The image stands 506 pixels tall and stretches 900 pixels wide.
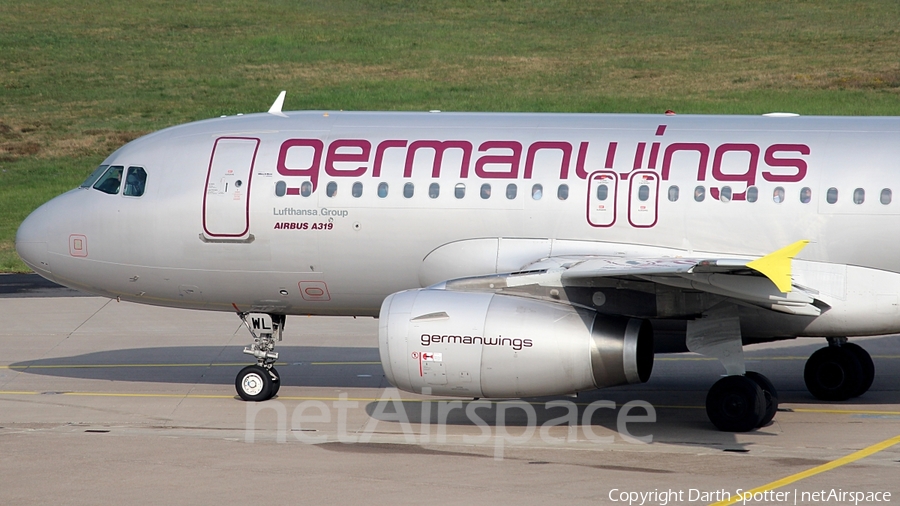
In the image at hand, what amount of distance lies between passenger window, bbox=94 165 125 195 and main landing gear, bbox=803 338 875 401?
11.1 m

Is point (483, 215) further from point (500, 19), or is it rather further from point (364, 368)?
point (500, 19)

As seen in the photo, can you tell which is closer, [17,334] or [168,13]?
[17,334]

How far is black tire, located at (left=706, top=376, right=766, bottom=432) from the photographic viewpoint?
16156 millimetres

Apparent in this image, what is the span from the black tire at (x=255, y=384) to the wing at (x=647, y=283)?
375cm

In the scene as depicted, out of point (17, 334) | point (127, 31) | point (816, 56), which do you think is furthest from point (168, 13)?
point (17, 334)

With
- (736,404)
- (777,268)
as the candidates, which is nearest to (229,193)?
(736,404)

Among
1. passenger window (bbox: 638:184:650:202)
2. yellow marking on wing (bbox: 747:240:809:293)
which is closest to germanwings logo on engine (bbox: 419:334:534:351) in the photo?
passenger window (bbox: 638:184:650:202)

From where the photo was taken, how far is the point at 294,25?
64125 millimetres

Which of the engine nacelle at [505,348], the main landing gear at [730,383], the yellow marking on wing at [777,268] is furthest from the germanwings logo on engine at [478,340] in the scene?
the yellow marking on wing at [777,268]

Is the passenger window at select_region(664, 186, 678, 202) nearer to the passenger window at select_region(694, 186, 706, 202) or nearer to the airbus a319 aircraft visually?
the airbus a319 aircraft

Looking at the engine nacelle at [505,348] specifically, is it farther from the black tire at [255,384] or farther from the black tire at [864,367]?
the black tire at [864,367]

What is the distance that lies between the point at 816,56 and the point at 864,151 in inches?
1652

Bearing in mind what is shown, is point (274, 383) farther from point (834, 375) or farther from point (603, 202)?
point (834, 375)

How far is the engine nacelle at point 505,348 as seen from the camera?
15.4 metres
